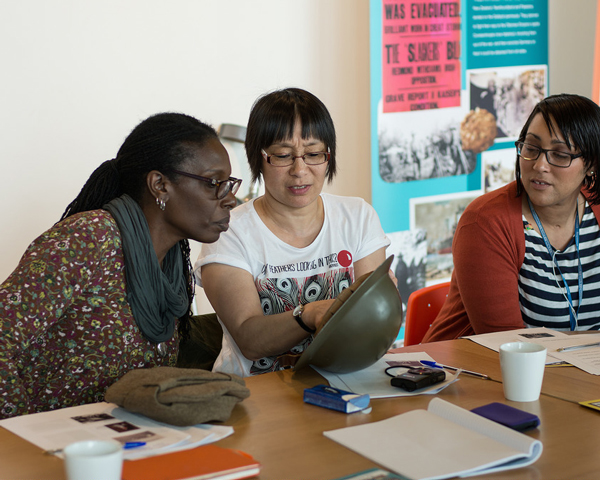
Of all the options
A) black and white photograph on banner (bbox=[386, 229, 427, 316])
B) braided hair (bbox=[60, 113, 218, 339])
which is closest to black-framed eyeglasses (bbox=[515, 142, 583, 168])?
braided hair (bbox=[60, 113, 218, 339])

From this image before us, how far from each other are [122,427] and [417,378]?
570 mm

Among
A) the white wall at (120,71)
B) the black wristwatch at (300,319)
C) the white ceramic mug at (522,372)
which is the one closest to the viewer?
the white ceramic mug at (522,372)

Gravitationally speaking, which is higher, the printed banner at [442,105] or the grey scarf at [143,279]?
the printed banner at [442,105]

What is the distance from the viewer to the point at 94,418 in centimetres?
122

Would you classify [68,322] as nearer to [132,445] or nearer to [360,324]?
[132,445]

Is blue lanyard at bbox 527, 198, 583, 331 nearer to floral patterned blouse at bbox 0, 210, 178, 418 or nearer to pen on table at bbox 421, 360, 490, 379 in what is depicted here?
pen on table at bbox 421, 360, 490, 379

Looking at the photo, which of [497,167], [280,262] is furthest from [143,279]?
[497,167]

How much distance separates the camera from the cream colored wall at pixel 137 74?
8.60ft

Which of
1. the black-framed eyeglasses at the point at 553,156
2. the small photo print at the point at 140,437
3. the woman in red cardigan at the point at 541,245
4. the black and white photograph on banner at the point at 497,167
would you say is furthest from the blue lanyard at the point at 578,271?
the black and white photograph on banner at the point at 497,167

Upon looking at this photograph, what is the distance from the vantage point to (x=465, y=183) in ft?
12.5

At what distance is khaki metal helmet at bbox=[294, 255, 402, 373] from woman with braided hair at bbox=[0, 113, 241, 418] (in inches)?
16.6

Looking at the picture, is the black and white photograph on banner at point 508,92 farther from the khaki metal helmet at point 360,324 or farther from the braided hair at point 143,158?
→ the khaki metal helmet at point 360,324

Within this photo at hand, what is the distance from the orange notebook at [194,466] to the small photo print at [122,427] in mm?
125

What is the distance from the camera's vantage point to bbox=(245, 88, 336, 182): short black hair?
190cm
